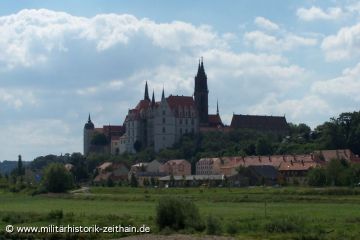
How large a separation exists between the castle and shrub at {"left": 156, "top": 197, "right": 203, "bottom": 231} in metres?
135

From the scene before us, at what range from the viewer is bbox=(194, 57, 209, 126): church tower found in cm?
19520

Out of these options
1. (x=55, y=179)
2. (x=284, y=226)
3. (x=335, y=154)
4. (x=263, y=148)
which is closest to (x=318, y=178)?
(x=335, y=154)

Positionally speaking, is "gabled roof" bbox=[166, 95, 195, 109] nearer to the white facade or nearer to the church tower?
the white facade

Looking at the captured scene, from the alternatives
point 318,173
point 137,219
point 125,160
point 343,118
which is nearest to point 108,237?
point 137,219

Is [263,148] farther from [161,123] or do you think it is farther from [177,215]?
[177,215]

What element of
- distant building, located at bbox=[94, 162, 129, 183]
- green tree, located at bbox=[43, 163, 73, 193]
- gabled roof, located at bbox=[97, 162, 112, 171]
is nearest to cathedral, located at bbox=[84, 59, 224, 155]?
gabled roof, located at bbox=[97, 162, 112, 171]

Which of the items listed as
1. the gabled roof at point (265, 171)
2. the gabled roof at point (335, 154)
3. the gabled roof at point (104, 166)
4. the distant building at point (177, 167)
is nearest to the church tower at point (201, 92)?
the gabled roof at point (104, 166)

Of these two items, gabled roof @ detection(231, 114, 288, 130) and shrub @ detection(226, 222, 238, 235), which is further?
gabled roof @ detection(231, 114, 288, 130)

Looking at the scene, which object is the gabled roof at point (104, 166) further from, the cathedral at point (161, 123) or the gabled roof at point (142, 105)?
the gabled roof at point (142, 105)

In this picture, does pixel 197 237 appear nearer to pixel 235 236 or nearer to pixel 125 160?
pixel 235 236

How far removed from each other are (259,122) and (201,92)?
16.7 metres

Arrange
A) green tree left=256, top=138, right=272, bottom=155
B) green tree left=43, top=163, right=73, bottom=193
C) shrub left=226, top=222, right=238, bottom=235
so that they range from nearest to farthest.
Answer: shrub left=226, top=222, right=238, bottom=235, green tree left=43, top=163, right=73, bottom=193, green tree left=256, top=138, right=272, bottom=155

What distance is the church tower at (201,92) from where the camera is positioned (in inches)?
7685

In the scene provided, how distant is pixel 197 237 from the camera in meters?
39.2
